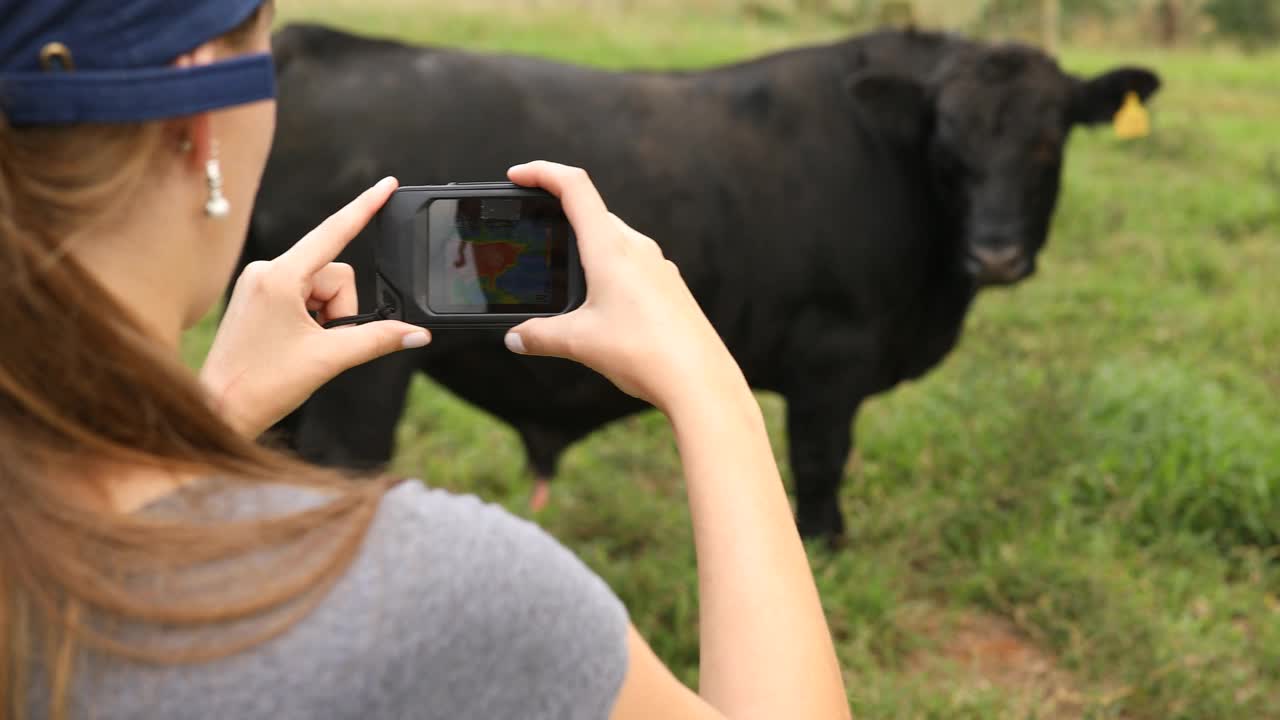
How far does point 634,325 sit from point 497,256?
0.80ft

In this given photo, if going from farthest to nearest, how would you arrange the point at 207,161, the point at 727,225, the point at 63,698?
the point at 727,225
the point at 207,161
the point at 63,698

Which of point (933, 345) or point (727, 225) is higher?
point (727, 225)

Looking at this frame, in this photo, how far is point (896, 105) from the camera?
357 centimetres

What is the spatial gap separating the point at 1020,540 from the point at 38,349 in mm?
3130

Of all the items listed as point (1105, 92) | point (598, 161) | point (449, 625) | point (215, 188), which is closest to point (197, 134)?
point (215, 188)

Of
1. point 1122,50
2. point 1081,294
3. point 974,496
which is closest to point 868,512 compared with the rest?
point 974,496

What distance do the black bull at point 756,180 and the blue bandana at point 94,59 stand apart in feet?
7.07

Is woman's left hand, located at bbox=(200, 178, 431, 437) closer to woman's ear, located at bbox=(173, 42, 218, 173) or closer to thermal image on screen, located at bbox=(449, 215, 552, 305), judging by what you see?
thermal image on screen, located at bbox=(449, 215, 552, 305)

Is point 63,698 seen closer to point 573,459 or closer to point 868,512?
point 868,512

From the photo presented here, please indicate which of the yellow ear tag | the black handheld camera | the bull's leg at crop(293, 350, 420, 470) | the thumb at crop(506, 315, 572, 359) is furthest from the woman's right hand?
the yellow ear tag

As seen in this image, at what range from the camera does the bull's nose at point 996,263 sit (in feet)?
11.2

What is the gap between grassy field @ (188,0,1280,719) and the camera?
2.92 metres

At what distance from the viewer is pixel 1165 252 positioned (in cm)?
617

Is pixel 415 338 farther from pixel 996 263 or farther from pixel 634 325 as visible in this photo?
pixel 996 263
